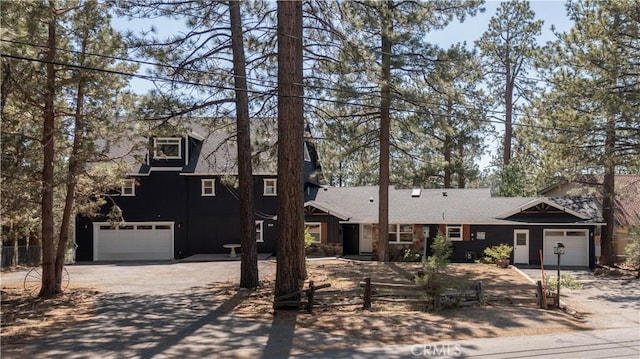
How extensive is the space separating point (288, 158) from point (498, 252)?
1494 centimetres

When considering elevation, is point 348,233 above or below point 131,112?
below

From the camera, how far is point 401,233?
1088 inches

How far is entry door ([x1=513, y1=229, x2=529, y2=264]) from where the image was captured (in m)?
26.4

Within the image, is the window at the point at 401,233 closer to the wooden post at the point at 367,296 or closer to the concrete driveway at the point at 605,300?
the concrete driveway at the point at 605,300

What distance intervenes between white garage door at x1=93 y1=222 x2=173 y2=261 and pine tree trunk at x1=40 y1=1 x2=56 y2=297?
45.7ft

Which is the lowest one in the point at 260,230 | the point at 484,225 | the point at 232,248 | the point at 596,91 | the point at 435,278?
the point at 232,248

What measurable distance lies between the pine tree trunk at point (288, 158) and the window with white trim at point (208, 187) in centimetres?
1692

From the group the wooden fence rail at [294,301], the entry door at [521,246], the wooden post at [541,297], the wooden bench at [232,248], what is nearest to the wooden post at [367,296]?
the wooden fence rail at [294,301]

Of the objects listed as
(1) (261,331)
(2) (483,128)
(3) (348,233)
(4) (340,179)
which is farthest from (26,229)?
(4) (340,179)

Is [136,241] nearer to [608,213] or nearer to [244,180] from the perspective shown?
[244,180]

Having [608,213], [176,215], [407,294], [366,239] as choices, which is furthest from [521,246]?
[176,215]

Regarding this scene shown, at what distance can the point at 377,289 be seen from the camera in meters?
13.7

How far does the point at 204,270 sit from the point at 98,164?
22.9 feet

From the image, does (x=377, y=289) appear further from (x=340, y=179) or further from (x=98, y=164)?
(x=340, y=179)
